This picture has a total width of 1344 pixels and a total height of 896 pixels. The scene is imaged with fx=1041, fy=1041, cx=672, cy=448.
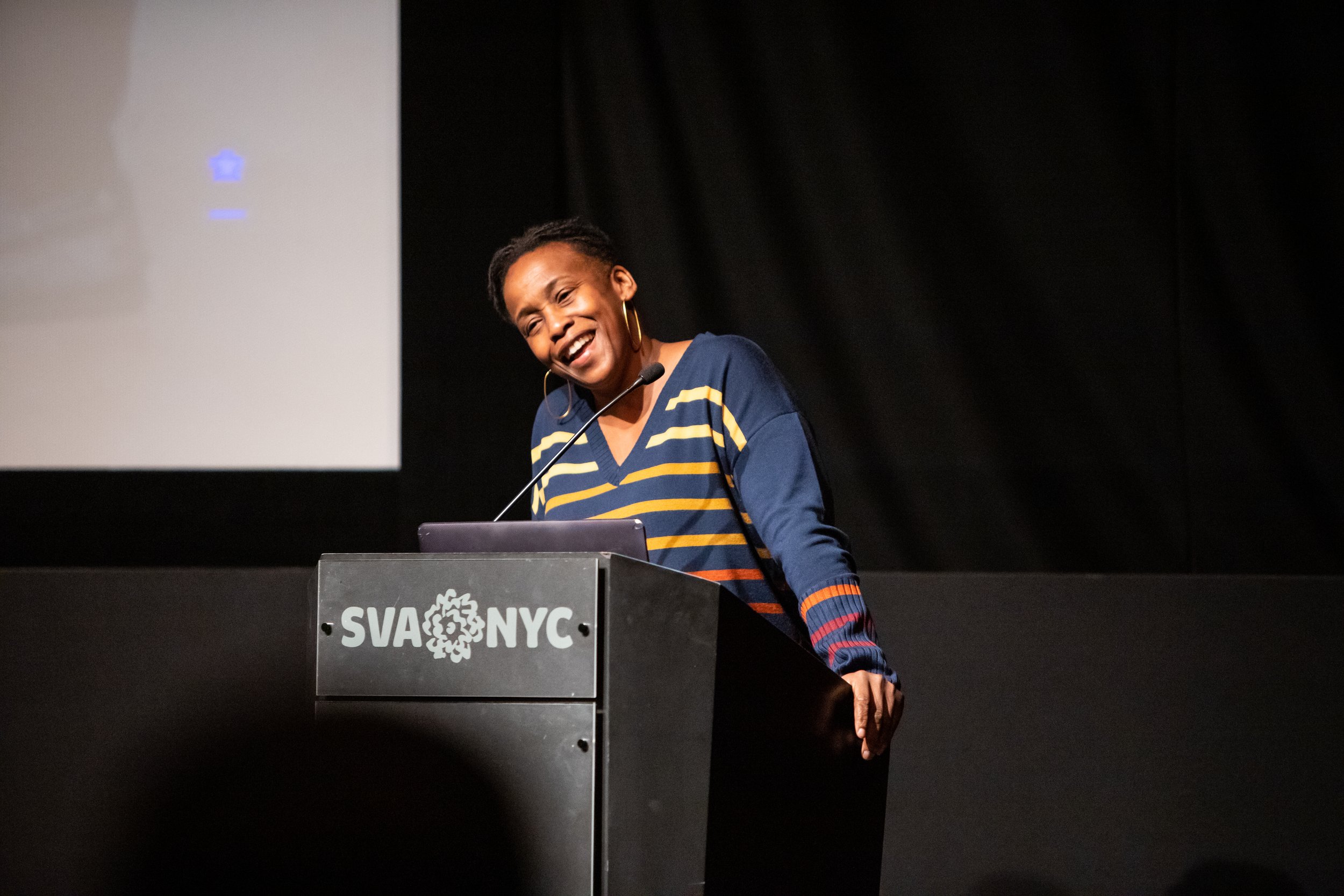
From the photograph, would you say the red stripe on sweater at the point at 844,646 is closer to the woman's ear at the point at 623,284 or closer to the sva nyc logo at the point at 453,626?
the sva nyc logo at the point at 453,626

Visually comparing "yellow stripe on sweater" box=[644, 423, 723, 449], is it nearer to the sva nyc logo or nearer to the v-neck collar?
the v-neck collar

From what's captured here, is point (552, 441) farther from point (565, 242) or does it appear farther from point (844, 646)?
point (844, 646)

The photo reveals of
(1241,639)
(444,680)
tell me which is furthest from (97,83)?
(1241,639)

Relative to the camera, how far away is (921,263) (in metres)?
2.26

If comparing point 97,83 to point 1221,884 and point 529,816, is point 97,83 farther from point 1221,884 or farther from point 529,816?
point 1221,884

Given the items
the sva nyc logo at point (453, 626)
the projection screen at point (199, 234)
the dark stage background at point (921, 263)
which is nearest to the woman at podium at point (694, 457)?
the sva nyc logo at point (453, 626)

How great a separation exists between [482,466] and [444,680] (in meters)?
1.57

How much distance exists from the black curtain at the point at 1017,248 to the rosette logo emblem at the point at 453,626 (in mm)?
1542

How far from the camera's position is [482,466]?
90.5 inches

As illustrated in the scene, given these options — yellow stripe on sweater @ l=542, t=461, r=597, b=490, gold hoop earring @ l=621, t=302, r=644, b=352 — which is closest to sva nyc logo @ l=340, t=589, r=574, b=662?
yellow stripe on sweater @ l=542, t=461, r=597, b=490

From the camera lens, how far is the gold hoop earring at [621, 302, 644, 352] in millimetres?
1428

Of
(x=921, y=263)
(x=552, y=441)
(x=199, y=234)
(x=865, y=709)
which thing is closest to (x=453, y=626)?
(x=865, y=709)

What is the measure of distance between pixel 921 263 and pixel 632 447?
1190 mm

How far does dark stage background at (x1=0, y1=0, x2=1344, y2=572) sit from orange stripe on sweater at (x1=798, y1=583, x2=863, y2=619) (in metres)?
1.21
